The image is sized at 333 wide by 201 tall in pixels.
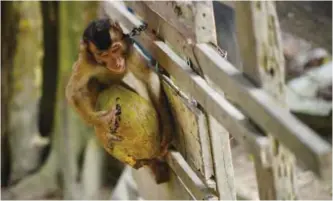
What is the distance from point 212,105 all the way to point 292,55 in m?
0.87

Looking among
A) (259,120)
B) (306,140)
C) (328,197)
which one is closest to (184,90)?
(259,120)

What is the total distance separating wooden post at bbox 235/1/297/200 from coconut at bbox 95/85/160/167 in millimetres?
416

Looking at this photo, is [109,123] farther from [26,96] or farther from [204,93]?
[26,96]

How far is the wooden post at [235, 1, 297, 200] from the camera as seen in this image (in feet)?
2.84

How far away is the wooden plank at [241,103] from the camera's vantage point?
76 centimetres

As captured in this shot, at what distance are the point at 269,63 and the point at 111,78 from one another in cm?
51

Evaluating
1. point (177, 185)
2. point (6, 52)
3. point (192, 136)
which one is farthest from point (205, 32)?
point (6, 52)

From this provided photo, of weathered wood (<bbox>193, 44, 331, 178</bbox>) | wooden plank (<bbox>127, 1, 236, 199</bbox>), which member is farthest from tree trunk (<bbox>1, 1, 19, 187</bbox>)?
weathered wood (<bbox>193, 44, 331, 178</bbox>)

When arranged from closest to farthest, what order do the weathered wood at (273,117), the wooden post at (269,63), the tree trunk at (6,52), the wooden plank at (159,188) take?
the weathered wood at (273,117) < the wooden post at (269,63) < the wooden plank at (159,188) < the tree trunk at (6,52)

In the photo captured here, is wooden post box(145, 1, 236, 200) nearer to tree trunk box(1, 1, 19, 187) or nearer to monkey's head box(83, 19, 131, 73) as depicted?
monkey's head box(83, 19, 131, 73)

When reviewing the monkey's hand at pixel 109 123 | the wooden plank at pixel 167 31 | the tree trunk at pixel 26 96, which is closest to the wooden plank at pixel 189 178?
the monkey's hand at pixel 109 123

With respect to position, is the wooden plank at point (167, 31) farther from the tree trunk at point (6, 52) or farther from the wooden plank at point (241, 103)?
the tree trunk at point (6, 52)

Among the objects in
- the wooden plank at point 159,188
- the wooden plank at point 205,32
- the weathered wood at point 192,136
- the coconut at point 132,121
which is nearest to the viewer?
the wooden plank at point 205,32

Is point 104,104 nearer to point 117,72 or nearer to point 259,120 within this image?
point 117,72
